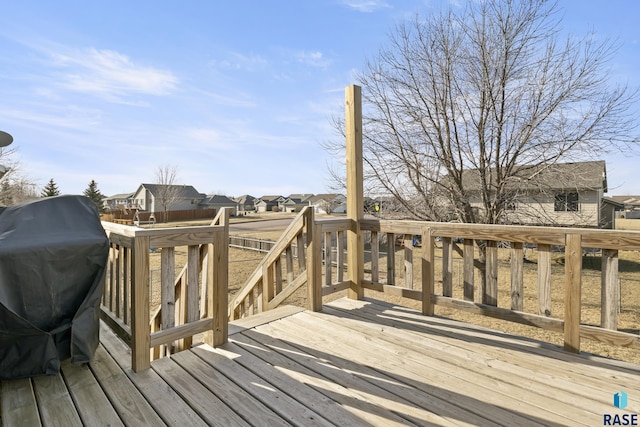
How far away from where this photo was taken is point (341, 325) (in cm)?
299

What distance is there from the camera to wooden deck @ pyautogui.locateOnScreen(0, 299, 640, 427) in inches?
64.5

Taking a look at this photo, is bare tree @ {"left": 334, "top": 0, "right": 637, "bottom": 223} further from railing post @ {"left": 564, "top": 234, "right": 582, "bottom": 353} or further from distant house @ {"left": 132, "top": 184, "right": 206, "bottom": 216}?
distant house @ {"left": 132, "top": 184, "right": 206, "bottom": 216}

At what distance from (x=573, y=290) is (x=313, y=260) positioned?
7.25 ft

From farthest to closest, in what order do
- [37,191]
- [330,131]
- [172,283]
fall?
1. [37,191]
2. [330,131]
3. [172,283]

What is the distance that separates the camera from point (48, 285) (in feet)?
6.36

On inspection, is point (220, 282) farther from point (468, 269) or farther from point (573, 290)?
point (573, 290)

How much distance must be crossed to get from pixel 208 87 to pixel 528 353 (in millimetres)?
9651

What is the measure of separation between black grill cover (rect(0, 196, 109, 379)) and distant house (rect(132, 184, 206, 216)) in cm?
3901

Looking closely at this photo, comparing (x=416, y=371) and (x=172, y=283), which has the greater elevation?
(x=172, y=283)

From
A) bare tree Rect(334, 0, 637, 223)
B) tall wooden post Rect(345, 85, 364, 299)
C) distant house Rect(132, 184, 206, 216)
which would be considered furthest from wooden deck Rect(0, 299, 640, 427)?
distant house Rect(132, 184, 206, 216)

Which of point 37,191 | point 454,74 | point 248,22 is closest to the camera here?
point 248,22

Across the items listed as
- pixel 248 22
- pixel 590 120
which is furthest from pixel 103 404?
pixel 590 120

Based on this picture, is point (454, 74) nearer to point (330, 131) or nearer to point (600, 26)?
point (600, 26)

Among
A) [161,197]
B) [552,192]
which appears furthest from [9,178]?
[552,192]
